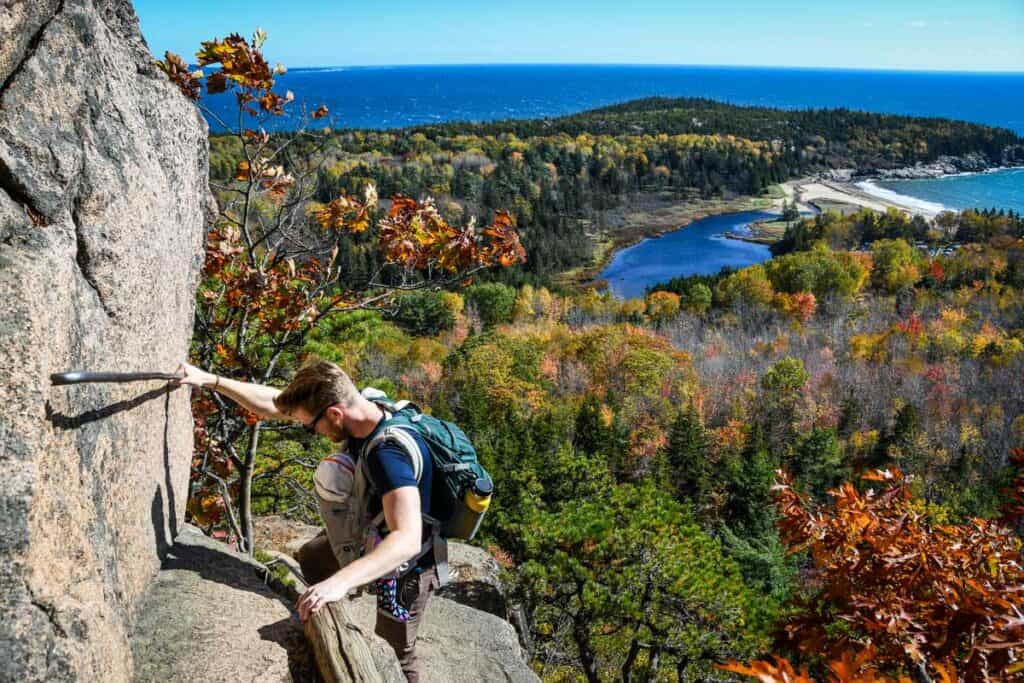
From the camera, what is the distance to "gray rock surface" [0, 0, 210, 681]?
2.54m

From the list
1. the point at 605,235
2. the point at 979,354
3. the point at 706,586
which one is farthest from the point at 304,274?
the point at 605,235

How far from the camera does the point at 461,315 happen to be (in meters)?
67.8

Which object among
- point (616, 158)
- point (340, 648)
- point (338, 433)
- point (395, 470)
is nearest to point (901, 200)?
point (616, 158)

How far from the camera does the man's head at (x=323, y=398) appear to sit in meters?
3.25

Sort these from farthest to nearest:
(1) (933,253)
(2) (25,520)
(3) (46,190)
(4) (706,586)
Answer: (1) (933,253) → (4) (706,586) → (3) (46,190) → (2) (25,520)

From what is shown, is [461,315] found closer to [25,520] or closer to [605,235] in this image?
[605,235]

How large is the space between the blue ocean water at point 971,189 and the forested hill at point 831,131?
343 inches

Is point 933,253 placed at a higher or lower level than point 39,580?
lower

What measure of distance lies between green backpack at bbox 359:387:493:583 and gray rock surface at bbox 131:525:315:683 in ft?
2.72

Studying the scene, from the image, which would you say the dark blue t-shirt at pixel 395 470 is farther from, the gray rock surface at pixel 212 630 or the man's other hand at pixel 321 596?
the gray rock surface at pixel 212 630

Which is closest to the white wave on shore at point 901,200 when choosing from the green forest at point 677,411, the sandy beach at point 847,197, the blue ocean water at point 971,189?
the sandy beach at point 847,197

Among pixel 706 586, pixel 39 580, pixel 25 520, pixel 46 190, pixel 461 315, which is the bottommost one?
pixel 461 315

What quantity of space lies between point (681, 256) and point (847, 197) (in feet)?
138

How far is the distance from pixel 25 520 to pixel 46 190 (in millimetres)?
1269
